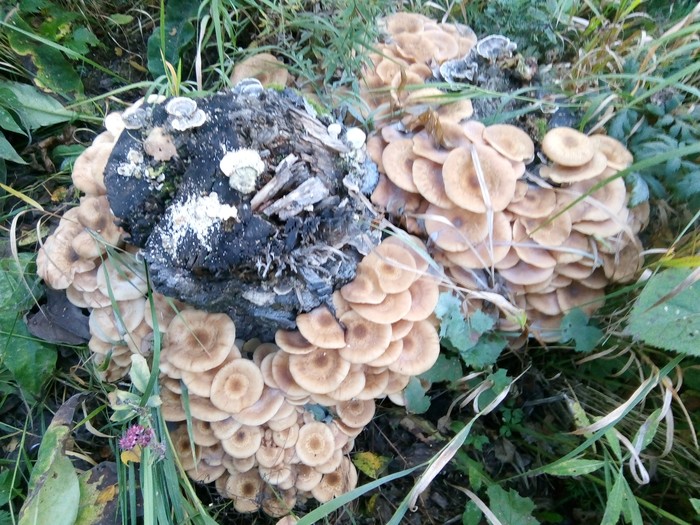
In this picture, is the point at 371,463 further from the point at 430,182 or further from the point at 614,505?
the point at 430,182

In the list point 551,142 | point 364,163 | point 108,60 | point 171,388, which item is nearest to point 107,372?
point 171,388

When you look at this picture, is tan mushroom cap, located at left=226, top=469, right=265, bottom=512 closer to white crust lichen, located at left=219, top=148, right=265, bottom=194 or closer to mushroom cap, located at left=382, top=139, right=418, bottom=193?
white crust lichen, located at left=219, top=148, right=265, bottom=194

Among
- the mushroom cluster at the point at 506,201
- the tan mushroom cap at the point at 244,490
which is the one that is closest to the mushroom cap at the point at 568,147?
the mushroom cluster at the point at 506,201

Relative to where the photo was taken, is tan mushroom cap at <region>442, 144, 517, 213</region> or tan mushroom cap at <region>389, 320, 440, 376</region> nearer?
tan mushroom cap at <region>442, 144, 517, 213</region>

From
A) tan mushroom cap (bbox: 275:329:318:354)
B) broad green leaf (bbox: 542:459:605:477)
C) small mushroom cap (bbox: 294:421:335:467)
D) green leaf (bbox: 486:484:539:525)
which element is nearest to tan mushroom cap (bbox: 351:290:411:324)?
tan mushroom cap (bbox: 275:329:318:354)

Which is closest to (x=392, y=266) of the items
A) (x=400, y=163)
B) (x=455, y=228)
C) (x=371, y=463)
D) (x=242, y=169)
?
(x=455, y=228)

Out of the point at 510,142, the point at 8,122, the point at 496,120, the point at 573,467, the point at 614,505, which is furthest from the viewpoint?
the point at 8,122
